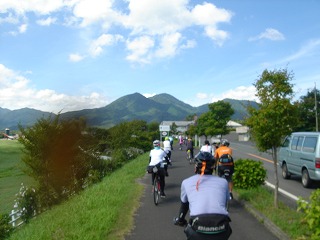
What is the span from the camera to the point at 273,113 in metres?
8.51

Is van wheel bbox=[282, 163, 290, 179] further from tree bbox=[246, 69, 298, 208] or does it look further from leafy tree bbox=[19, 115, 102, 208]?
leafy tree bbox=[19, 115, 102, 208]

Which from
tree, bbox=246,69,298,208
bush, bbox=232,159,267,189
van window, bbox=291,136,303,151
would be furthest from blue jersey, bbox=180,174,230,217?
van window, bbox=291,136,303,151

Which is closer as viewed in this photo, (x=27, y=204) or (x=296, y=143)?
(x=296, y=143)

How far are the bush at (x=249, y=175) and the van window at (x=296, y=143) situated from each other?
3497 mm

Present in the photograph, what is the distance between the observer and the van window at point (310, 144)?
12561mm

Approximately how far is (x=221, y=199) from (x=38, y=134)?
54.0 feet

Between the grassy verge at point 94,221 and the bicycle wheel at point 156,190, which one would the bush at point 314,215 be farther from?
the bicycle wheel at point 156,190

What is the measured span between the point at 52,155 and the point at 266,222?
13671 mm

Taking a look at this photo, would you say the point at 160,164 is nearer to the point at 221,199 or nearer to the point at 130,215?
the point at 130,215

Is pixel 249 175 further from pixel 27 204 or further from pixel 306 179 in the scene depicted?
pixel 27 204

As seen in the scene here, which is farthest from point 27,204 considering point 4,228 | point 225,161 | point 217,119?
point 217,119

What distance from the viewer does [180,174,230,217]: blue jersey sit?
3703 mm

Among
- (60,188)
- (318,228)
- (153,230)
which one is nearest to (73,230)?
(153,230)

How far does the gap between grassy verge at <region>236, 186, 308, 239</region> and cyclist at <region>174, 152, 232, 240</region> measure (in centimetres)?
241
